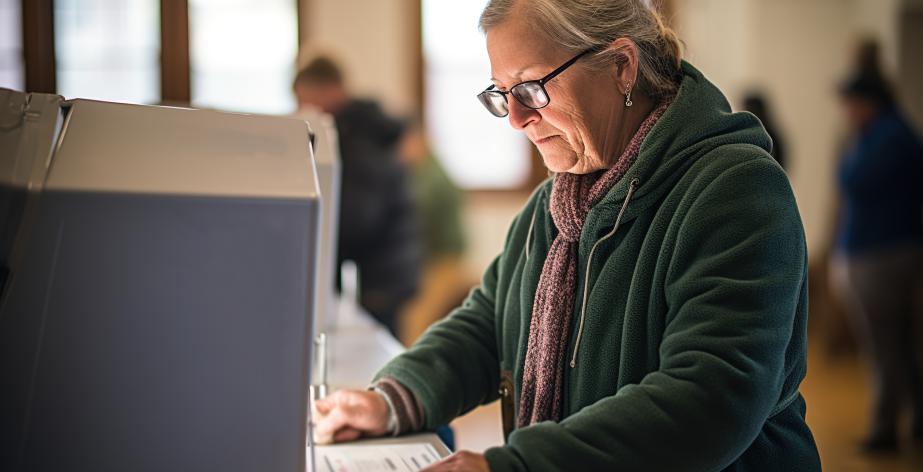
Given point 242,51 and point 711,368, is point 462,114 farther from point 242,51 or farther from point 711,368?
point 711,368

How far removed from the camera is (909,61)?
514cm

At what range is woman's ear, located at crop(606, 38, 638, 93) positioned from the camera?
103 cm

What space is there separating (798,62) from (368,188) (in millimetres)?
3318

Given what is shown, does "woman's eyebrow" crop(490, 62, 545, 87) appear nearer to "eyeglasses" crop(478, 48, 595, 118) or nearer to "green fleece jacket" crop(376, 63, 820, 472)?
"eyeglasses" crop(478, 48, 595, 118)

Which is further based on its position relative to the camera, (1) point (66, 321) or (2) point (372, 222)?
(2) point (372, 222)

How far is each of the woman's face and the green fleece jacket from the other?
0.23ft

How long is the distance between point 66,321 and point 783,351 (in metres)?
0.60

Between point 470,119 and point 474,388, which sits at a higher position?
point 474,388

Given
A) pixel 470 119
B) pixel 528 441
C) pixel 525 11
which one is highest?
pixel 525 11

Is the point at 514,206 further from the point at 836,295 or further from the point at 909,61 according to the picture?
the point at 909,61

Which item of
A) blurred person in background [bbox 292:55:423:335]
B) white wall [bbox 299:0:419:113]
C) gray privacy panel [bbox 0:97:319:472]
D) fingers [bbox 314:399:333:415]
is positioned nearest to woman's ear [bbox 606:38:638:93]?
gray privacy panel [bbox 0:97:319:472]

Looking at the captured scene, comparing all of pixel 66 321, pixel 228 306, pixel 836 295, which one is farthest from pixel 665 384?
pixel 836 295

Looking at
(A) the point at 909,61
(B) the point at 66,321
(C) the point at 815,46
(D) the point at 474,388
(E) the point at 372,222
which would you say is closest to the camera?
(B) the point at 66,321

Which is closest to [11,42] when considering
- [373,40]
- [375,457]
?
[373,40]
